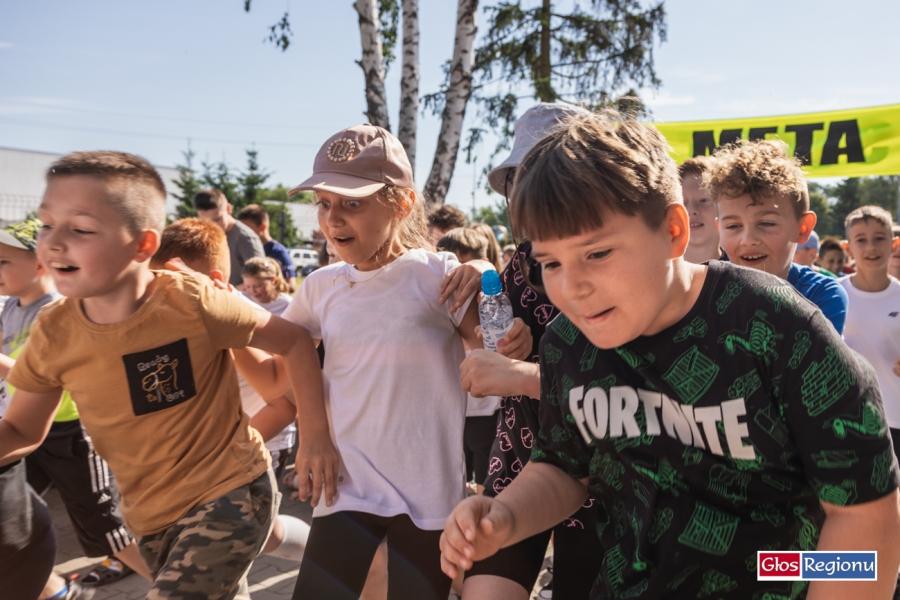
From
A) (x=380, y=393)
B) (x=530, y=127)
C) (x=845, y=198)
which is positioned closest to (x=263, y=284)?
(x=380, y=393)

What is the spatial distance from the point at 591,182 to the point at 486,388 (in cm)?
89

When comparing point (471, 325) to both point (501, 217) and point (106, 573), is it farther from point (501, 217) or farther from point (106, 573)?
point (501, 217)

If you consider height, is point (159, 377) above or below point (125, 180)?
below

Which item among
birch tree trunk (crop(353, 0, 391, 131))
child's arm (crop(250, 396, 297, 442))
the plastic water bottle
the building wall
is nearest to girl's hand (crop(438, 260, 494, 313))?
the plastic water bottle

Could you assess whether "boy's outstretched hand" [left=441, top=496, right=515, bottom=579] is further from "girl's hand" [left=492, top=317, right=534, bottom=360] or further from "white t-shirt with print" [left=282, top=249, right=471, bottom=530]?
"white t-shirt with print" [left=282, top=249, right=471, bottom=530]

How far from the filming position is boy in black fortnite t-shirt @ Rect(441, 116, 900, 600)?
1378mm

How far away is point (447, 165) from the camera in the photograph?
886 centimetres

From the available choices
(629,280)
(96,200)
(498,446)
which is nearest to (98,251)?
(96,200)

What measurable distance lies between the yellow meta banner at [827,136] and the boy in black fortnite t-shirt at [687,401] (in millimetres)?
6147

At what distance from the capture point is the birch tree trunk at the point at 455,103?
8516 millimetres

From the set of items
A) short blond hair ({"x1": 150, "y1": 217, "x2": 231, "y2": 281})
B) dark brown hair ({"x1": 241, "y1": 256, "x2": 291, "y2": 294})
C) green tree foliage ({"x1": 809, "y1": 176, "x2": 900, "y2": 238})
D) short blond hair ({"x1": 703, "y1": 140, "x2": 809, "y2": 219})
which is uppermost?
short blond hair ({"x1": 703, "y1": 140, "x2": 809, "y2": 219})

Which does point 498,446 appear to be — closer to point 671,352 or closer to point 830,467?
point 671,352

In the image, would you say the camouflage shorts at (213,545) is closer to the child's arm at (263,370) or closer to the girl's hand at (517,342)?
the child's arm at (263,370)

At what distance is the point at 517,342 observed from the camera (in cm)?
240
